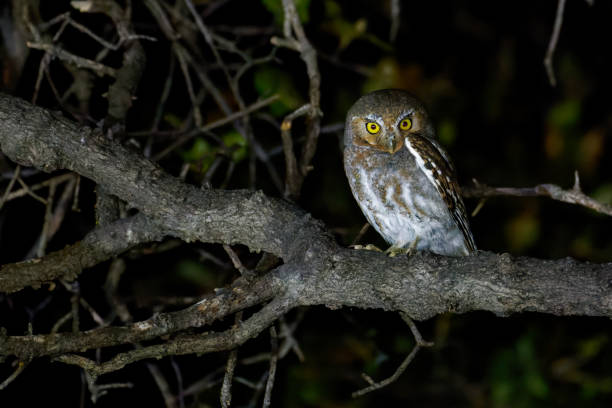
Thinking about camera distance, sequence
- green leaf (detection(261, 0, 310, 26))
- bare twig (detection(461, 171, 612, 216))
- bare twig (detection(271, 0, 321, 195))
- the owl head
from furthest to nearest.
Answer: green leaf (detection(261, 0, 310, 26)) < the owl head < bare twig (detection(271, 0, 321, 195)) < bare twig (detection(461, 171, 612, 216))

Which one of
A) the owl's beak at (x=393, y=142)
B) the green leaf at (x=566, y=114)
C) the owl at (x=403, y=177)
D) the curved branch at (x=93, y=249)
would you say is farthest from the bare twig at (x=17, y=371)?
the green leaf at (x=566, y=114)

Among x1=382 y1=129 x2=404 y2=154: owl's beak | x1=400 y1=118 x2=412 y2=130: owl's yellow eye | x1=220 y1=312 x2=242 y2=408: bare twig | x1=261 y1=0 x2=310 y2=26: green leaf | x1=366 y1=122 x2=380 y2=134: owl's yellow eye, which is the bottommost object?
x1=220 y1=312 x2=242 y2=408: bare twig

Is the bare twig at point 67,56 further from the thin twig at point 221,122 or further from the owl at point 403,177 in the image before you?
the owl at point 403,177

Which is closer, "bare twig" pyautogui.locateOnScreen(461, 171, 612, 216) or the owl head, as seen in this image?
"bare twig" pyautogui.locateOnScreen(461, 171, 612, 216)

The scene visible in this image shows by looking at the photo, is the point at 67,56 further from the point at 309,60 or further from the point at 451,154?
the point at 451,154

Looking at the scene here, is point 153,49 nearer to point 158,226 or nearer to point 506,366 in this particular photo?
point 158,226

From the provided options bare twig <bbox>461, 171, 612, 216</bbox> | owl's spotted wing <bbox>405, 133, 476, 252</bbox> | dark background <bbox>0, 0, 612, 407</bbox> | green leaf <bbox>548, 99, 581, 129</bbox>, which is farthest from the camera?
green leaf <bbox>548, 99, 581, 129</bbox>

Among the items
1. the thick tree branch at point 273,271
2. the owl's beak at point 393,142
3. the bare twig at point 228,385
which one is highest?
the owl's beak at point 393,142

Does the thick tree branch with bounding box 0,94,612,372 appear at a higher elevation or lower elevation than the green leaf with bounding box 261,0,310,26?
lower

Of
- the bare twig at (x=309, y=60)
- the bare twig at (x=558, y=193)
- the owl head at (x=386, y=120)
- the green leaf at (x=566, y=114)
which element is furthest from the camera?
the green leaf at (x=566, y=114)

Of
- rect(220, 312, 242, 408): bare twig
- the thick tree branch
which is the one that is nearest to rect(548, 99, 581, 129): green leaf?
Result: the thick tree branch

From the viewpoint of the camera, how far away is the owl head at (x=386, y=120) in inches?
105

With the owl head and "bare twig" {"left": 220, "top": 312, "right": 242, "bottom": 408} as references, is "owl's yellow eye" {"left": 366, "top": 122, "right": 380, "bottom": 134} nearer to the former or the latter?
the owl head

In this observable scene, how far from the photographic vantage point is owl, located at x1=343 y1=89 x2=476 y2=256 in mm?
2580
